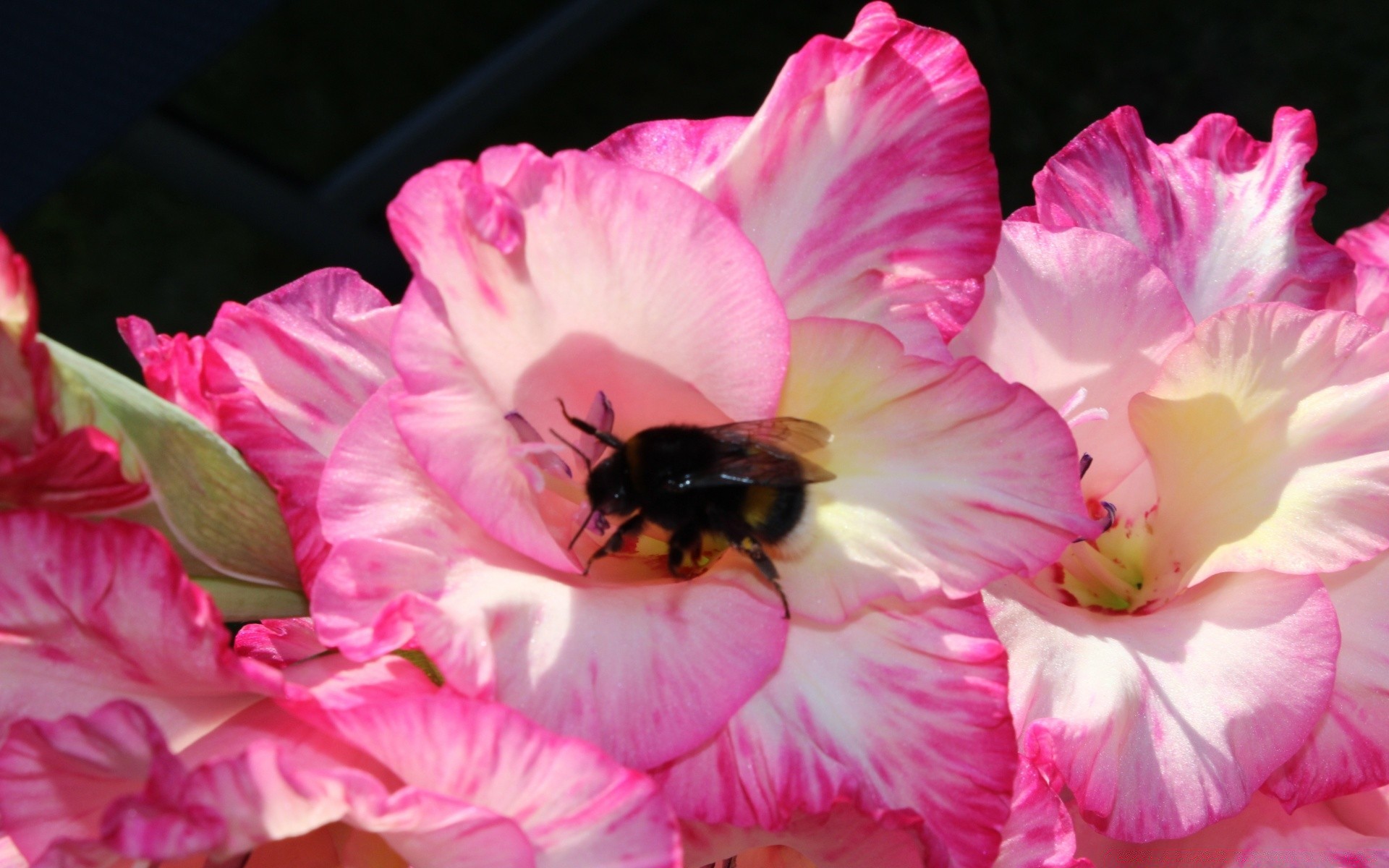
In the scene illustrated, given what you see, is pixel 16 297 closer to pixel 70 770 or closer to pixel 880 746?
pixel 70 770

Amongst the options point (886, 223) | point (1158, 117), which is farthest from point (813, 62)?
point (1158, 117)

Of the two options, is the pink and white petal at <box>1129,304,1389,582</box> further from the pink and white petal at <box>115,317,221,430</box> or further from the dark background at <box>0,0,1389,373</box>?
the dark background at <box>0,0,1389,373</box>

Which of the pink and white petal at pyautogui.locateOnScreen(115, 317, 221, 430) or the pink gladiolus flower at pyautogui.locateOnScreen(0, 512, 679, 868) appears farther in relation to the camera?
the pink and white petal at pyautogui.locateOnScreen(115, 317, 221, 430)

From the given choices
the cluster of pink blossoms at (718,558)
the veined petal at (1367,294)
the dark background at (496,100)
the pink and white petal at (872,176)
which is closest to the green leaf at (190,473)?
the cluster of pink blossoms at (718,558)

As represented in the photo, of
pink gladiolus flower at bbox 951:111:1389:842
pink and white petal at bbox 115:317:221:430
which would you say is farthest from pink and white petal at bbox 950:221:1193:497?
pink and white petal at bbox 115:317:221:430

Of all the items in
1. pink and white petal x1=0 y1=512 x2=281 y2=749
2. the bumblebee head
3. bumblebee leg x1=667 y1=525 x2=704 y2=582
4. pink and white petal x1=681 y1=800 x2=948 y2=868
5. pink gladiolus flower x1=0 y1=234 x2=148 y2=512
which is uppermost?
pink gladiolus flower x1=0 y1=234 x2=148 y2=512

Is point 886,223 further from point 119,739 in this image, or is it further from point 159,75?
point 159,75

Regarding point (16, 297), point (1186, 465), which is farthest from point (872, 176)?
point (16, 297)
